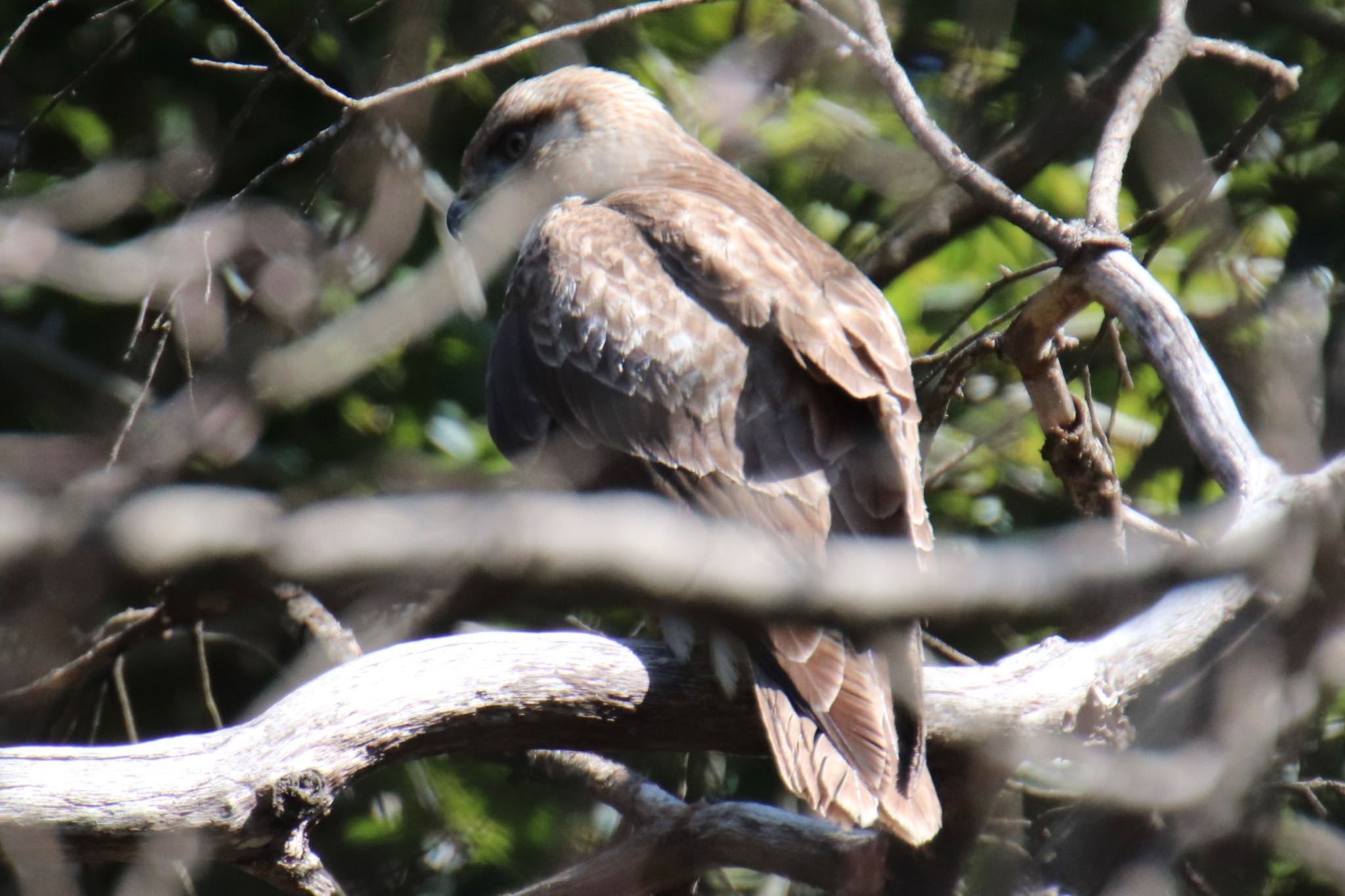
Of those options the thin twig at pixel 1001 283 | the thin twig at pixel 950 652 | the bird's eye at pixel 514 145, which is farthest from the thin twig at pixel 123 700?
the thin twig at pixel 1001 283

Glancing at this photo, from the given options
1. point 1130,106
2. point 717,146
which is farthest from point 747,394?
point 717,146

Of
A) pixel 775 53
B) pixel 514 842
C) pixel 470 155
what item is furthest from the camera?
pixel 470 155

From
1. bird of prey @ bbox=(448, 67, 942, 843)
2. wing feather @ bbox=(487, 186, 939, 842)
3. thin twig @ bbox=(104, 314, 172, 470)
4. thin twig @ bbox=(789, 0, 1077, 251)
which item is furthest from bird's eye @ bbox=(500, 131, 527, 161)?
thin twig @ bbox=(104, 314, 172, 470)

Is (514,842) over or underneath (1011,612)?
underneath

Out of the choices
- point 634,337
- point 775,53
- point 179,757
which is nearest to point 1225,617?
point 634,337

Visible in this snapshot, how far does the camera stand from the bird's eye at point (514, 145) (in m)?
4.05

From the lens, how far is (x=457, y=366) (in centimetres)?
373

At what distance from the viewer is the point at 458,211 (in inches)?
149

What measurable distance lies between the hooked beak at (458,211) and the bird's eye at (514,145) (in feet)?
0.77

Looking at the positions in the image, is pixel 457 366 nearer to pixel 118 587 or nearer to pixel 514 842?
pixel 514 842

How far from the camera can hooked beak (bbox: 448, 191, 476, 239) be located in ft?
→ 12.2

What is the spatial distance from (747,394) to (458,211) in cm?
128

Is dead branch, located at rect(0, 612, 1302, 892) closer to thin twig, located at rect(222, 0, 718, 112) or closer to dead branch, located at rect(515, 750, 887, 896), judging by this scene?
dead branch, located at rect(515, 750, 887, 896)

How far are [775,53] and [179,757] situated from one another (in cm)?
209
